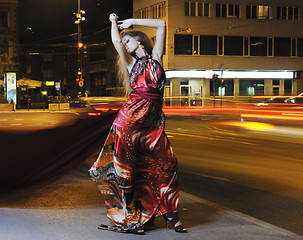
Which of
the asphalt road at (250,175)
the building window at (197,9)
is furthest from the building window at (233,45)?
the asphalt road at (250,175)

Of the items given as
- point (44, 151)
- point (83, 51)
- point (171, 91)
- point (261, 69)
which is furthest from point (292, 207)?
point (261, 69)

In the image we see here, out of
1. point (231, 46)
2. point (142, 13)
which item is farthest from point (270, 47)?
point (142, 13)

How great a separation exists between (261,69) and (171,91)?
1235 centimetres

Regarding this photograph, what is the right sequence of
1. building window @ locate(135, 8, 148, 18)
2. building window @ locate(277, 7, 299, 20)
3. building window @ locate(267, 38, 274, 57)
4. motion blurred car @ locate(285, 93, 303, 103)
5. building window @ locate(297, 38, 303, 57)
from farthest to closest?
building window @ locate(297, 38, 303, 57) < building window @ locate(277, 7, 299, 20) < building window @ locate(267, 38, 274, 57) < building window @ locate(135, 8, 148, 18) < motion blurred car @ locate(285, 93, 303, 103)

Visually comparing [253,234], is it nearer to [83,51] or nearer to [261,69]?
[83,51]

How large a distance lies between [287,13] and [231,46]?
8954 millimetres

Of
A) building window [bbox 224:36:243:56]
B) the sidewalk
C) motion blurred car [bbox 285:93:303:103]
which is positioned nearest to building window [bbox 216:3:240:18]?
building window [bbox 224:36:243:56]

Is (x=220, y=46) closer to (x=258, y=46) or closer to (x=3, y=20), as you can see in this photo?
(x=258, y=46)

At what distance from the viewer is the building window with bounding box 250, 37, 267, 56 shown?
53844mm

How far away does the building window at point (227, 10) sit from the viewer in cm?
5212

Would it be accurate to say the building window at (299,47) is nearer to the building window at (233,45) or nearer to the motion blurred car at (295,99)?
the building window at (233,45)

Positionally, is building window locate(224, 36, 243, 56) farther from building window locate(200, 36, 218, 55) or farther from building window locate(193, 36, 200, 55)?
building window locate(193, 36, 200, 55)

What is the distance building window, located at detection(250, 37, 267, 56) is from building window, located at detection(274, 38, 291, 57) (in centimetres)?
169

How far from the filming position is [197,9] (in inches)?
2024
